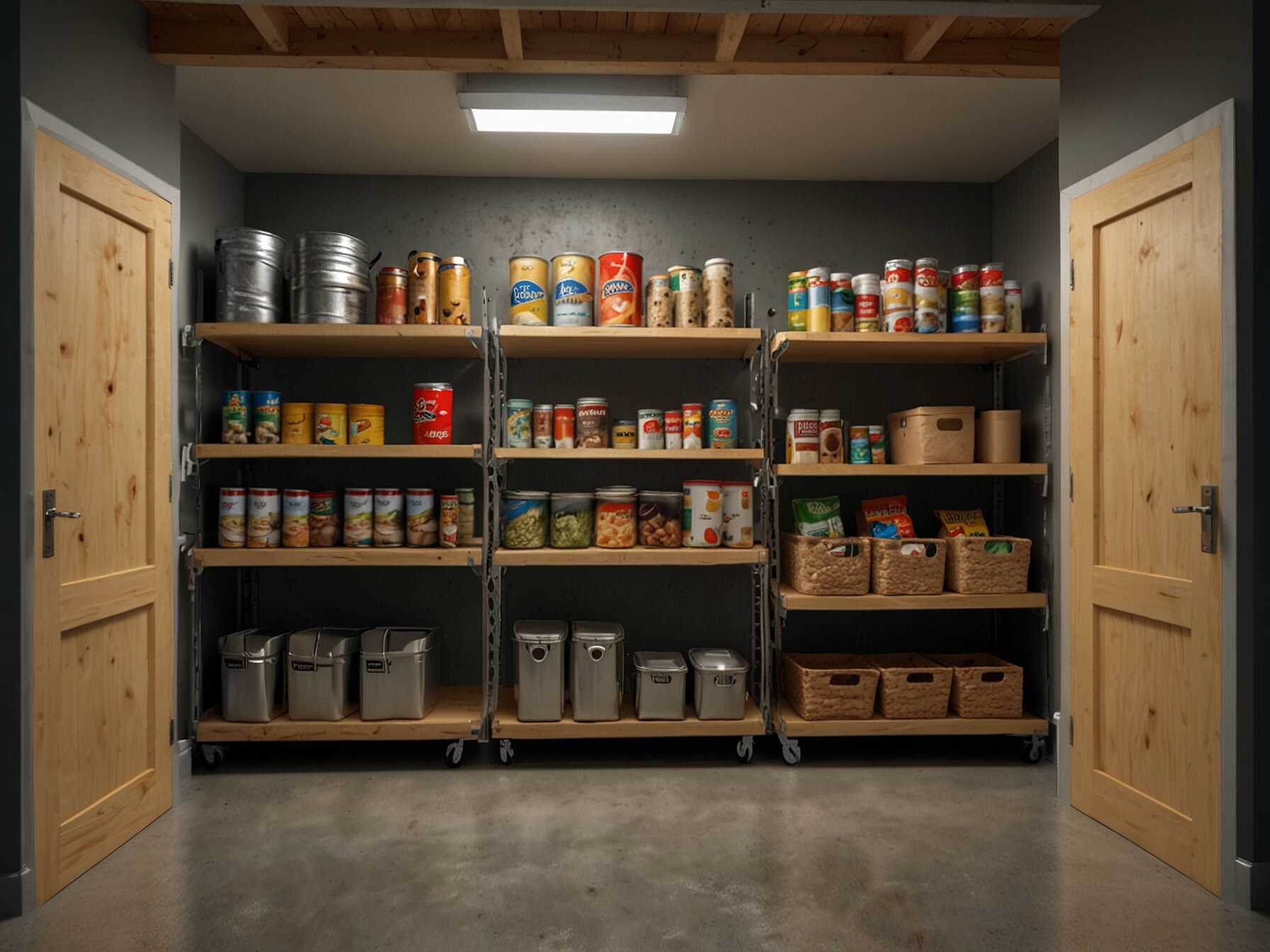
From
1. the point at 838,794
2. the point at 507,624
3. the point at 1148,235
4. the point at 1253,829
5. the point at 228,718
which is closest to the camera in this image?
the point at 1253,829

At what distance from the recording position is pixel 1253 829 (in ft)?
7.02

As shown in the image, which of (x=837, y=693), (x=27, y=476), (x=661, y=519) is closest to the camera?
(x=27, y=476)

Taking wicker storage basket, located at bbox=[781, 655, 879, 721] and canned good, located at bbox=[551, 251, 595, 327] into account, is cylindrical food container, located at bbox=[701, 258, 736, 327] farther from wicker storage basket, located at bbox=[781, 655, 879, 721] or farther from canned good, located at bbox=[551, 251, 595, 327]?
wicker storage basket, located at bbox=[781, 655, 879, 721]

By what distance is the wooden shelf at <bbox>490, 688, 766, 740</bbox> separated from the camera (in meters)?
3.24

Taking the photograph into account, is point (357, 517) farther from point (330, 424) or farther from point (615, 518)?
point (615, 518)

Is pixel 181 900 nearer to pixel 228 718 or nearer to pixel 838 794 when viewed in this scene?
pixel 228 718

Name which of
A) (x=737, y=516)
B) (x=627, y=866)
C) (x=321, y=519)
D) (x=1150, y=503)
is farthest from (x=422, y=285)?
(x=1150, y=503)

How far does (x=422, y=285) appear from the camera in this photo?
10.8 feet

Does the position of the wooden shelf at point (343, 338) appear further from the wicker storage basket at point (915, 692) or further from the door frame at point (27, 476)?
the wicker storage basket at point (915, 692)

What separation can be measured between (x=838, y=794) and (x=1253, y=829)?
1264mm

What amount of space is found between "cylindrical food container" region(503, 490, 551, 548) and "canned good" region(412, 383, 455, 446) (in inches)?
15.0

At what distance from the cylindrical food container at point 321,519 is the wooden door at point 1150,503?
287cm

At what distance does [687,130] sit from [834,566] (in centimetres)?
195

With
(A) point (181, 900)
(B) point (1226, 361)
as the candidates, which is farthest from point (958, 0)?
(A) point (181, 900)
